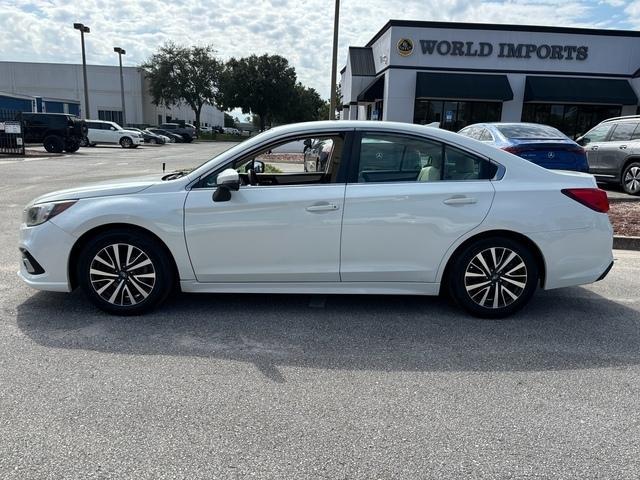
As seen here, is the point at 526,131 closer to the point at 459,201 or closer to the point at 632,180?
the point at 632,180

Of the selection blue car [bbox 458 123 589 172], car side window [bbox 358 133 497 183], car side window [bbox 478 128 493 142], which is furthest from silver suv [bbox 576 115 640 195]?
car side window [bbox 358 133 497 183]

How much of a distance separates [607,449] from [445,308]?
2103mm

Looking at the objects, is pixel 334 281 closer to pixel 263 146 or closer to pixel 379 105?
pixel 263 146

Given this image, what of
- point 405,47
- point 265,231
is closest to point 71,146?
point 405,47

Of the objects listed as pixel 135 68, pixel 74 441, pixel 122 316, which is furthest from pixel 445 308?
pixel 135 68

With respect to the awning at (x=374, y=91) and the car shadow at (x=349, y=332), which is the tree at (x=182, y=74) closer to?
the awning at (x=374, y=91)

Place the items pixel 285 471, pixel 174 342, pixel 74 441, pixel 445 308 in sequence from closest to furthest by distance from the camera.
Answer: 1. pixel 285 471
2. pixel 74 441
3. pixel 174 342
4. pixel 445 308

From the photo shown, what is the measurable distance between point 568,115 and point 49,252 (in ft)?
85.1

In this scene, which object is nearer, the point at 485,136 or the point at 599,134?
the point at 485,136

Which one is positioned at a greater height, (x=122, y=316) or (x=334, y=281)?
(x=334, y=281)

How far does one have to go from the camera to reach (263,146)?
168 inches

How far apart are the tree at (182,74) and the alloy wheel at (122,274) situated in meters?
67.7

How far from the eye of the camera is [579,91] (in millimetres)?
23594

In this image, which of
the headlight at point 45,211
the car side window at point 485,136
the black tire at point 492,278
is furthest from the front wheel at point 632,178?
the headlight at point 45,211
